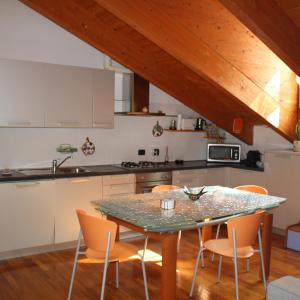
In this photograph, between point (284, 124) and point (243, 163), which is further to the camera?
point (243, 163)

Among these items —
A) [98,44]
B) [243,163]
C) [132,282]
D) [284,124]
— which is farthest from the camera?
[243,163]

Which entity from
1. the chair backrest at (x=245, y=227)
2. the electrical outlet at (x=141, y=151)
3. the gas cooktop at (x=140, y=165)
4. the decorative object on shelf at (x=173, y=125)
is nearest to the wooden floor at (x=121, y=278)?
the chair backrest at (x=245, y=227)

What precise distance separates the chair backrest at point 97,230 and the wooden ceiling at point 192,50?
1.75 meters

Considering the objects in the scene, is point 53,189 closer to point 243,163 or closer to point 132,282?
point 132,282

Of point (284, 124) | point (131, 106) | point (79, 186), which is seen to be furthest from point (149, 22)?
point (284, 124)

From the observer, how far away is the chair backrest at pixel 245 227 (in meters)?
2.85

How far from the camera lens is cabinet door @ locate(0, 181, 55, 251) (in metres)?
3.95

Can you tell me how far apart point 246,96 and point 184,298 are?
7.48 ft

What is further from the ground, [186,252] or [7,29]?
[7,29]

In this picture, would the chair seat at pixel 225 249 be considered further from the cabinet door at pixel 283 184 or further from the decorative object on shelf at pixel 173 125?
the decorative object on shelf at pixel 173 125

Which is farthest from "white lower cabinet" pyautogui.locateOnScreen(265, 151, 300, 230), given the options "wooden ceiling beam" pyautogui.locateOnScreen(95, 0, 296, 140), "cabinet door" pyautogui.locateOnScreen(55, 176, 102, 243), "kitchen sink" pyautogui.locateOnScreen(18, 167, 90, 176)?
"kitchen sink" pyautogui.locateOnScreen(18, 167, 90, 176)

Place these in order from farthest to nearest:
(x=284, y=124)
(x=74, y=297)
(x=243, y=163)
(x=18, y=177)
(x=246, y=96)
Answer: (x=243, y=163) → (x=284, y=124) → (x=246, y=96) → (x=18, y=177) → (x=74, y=297)

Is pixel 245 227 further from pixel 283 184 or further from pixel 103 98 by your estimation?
pixel 103 98

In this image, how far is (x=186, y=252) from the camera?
437 centimetres
